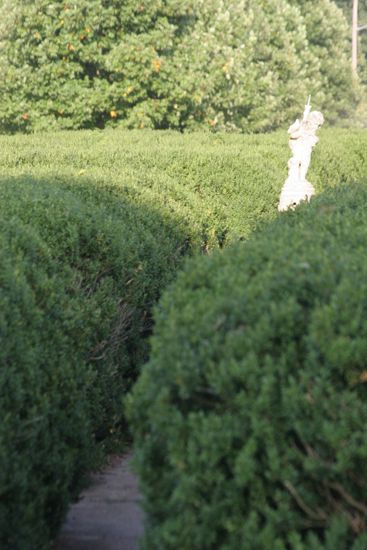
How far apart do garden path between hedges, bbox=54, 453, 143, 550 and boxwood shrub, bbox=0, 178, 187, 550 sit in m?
0.27

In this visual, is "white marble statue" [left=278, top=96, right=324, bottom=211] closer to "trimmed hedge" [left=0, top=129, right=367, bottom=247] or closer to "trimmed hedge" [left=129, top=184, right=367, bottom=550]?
"trimmed hedge" [left=0, top=129, right=367, bottom=247]

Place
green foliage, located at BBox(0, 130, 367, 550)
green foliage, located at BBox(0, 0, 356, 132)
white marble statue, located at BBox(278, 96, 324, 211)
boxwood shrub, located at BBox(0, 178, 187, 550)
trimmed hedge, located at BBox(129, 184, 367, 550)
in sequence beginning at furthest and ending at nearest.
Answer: green foliage, located at BBox(0, 0, 356, 132)
white marble statue, located at BBox(278, 96, 324, 211)
green foliage, located at BBox(0, 130, 367, 550)
boxwood shrub, located at BBox(0, 178, 187, 550)
trimmed hedge, located at BBox(129, 184, 367, 550)

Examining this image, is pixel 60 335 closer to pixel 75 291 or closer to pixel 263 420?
pixel 75 291

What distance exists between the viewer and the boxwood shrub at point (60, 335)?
5.41 meters

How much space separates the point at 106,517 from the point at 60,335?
4.06 feet

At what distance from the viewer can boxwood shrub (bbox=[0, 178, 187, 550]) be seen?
5410mm

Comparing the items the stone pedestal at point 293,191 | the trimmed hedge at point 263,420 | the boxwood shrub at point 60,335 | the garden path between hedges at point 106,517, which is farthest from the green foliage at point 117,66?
the trimmed hedge at point 263,420

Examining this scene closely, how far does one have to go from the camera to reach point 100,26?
23.0 meters

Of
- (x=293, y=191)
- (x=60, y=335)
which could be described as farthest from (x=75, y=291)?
(x=293, y=191)

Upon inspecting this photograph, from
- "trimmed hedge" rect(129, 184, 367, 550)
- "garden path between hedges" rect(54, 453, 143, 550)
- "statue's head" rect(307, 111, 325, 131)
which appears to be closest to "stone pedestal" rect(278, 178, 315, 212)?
"statue's head" rect(307, 111, 325, 131)

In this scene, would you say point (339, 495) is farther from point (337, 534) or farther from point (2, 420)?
point (2, 420)

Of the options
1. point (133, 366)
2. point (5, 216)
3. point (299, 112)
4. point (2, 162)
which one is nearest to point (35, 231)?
point (5, 216)

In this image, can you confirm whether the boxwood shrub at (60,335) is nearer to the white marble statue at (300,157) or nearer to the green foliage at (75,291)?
the green foliage at (75,291)

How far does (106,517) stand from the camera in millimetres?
6734
